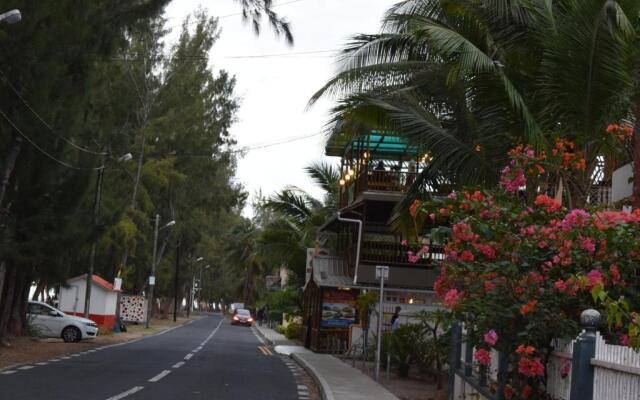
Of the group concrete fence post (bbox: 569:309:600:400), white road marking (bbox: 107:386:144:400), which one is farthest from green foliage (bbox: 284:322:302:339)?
concrete fence post (bbox: 569:309:600:400)

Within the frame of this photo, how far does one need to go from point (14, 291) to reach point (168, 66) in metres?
19.6

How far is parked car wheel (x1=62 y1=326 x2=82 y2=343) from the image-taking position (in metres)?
33.1

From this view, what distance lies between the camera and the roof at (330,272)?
32.5 metres

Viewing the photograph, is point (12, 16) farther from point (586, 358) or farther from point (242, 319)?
point (242, 319)

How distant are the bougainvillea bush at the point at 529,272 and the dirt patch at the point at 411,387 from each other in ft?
25.7

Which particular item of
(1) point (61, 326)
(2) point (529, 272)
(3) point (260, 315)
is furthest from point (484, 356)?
(3) point (260, 315)

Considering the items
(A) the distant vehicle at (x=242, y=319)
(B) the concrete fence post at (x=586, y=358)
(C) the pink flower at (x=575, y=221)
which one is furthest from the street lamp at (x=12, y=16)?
(A) the distant vehicle at (x=242, y=319)

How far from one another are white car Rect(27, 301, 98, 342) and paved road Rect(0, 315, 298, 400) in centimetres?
538

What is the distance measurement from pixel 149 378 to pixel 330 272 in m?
15.6

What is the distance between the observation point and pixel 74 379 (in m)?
18.0

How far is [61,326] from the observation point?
33.3 meters

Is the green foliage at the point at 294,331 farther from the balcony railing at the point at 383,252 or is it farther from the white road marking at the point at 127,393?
the white road marking at the point at 127,393

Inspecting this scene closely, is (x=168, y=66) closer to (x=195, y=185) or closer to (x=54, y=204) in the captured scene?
(x=195, y=185)

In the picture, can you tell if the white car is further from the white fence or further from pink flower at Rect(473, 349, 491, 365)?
pink flower at Rect(473, 349, 491, 365)
